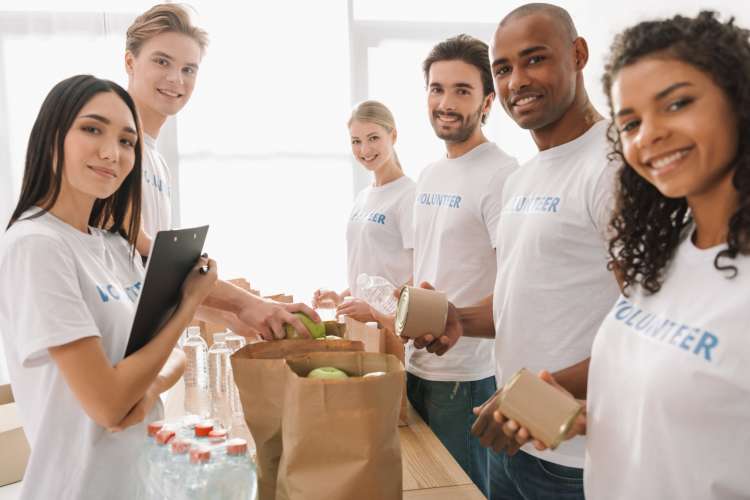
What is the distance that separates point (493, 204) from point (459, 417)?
69 centimetres

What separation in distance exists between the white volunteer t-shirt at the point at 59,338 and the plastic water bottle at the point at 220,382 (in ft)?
1.61

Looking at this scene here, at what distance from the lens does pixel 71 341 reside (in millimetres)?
990

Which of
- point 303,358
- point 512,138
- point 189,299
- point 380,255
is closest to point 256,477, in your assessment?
point 303,358

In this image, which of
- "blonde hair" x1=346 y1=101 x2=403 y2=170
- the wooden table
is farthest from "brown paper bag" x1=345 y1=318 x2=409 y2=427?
"blonde hair" x1=346 y1=101 x2=403 y2=170

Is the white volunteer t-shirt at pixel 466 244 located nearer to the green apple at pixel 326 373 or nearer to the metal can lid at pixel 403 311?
the metal can lid at pixel 403 311

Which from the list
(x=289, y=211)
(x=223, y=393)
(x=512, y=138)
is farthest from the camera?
(x=512, y=138)

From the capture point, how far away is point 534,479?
55.8 inches

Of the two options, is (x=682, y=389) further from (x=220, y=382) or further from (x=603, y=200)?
(x=220, y=382)

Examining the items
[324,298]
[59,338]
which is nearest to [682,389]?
[59,338]

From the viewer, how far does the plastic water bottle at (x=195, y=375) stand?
177 cm

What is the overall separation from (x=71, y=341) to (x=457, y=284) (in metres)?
1.29

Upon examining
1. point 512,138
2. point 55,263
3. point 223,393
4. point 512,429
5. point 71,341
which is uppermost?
point 512,138

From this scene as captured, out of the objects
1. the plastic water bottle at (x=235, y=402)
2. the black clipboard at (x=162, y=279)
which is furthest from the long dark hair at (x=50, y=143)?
the plastic water bottle at (x=235, y=402)

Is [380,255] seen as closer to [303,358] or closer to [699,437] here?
[303,358]
